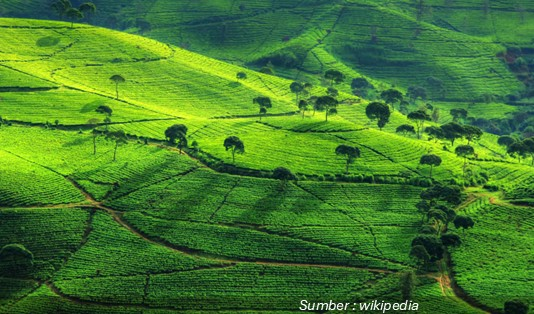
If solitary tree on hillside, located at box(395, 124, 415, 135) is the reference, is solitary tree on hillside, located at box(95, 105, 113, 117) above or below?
below

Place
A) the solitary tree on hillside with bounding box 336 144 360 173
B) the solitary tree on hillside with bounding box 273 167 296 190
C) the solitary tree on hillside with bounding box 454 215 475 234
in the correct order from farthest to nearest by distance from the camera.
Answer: the solitary tree on hillside with bounding box 336 144 360 173
the solitary tree on hillside with bounding box 273 167 296 190
the solitary tree on hillside with bounding box 454 215 475 234

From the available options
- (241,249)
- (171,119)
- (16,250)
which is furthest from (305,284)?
(171,119)

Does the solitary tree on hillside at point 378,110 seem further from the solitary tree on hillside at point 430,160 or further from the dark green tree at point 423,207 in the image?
the dark green tree at point 423,207

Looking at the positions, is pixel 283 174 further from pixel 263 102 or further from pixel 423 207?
pixel 263 102

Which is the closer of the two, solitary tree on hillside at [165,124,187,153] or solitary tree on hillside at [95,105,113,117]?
solitary tree on hillside at [165,124,187,153]

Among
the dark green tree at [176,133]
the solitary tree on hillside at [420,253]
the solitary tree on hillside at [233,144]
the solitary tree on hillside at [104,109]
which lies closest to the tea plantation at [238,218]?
the solitary tree on hillside at [104,109]

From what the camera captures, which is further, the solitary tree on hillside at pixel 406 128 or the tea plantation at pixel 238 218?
the solitary tree on hillside at pixel 406 128

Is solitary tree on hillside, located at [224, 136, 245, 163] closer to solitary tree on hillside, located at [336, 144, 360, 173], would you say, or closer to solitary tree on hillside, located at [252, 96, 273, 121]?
solitary tree on hillside, located at [336, 144, 360, 173]

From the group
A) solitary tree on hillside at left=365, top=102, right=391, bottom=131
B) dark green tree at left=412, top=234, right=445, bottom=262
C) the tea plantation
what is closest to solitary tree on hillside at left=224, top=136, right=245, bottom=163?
the tea plantation
